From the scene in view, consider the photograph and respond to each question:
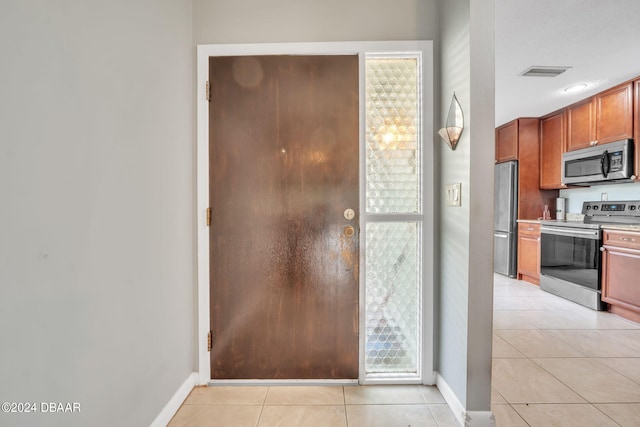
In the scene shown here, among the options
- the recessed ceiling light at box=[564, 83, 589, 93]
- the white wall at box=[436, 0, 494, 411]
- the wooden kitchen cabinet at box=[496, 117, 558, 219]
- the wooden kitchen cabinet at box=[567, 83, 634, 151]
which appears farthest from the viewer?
the wooden kitchen cabinet at box=[496, 117, 558, 219]

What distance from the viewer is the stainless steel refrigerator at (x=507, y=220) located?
4461mm

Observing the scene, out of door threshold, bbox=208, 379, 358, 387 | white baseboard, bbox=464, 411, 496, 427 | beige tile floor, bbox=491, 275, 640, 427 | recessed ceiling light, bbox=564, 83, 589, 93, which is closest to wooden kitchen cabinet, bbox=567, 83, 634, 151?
recessed ceiling light, bbox=564, 83, 589, 93

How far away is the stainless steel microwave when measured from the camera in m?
3.14

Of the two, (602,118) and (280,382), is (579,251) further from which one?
(280,382)

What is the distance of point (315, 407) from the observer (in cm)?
160

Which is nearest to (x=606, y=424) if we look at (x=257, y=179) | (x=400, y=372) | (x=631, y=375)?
(x=631, y=375)

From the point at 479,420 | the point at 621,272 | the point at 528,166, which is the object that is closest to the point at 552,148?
the point at 528,166

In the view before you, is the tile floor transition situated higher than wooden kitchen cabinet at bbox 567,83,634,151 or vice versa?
wooden kitchen cabinet at bbox 567,83,634,151

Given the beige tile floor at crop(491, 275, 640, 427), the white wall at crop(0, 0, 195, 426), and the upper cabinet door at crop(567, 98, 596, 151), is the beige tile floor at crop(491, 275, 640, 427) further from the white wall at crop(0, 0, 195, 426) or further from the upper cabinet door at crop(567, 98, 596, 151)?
the upper cabinet door at crop(567, 98, 596, 151)

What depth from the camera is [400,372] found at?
181 cm

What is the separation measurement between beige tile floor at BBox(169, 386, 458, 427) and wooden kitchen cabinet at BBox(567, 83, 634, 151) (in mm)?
3659

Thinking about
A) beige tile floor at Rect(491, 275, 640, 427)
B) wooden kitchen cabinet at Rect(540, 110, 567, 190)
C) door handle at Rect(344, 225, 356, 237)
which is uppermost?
wooden kitchen cabinet at Rect(540, 110, 567, 190)

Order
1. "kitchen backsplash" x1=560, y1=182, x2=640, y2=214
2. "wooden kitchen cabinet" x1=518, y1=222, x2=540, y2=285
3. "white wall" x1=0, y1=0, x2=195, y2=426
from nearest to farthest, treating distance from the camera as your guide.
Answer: "white wall" x1=0, y1=0, x2=195, y2=426 < "kitchen backsplash" x1=560, y1=182, x2=640, y2=214 < "wooden kitchen cabinet" x1=518, y1=222, x2=540, y2=285

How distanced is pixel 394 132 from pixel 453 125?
368mm
